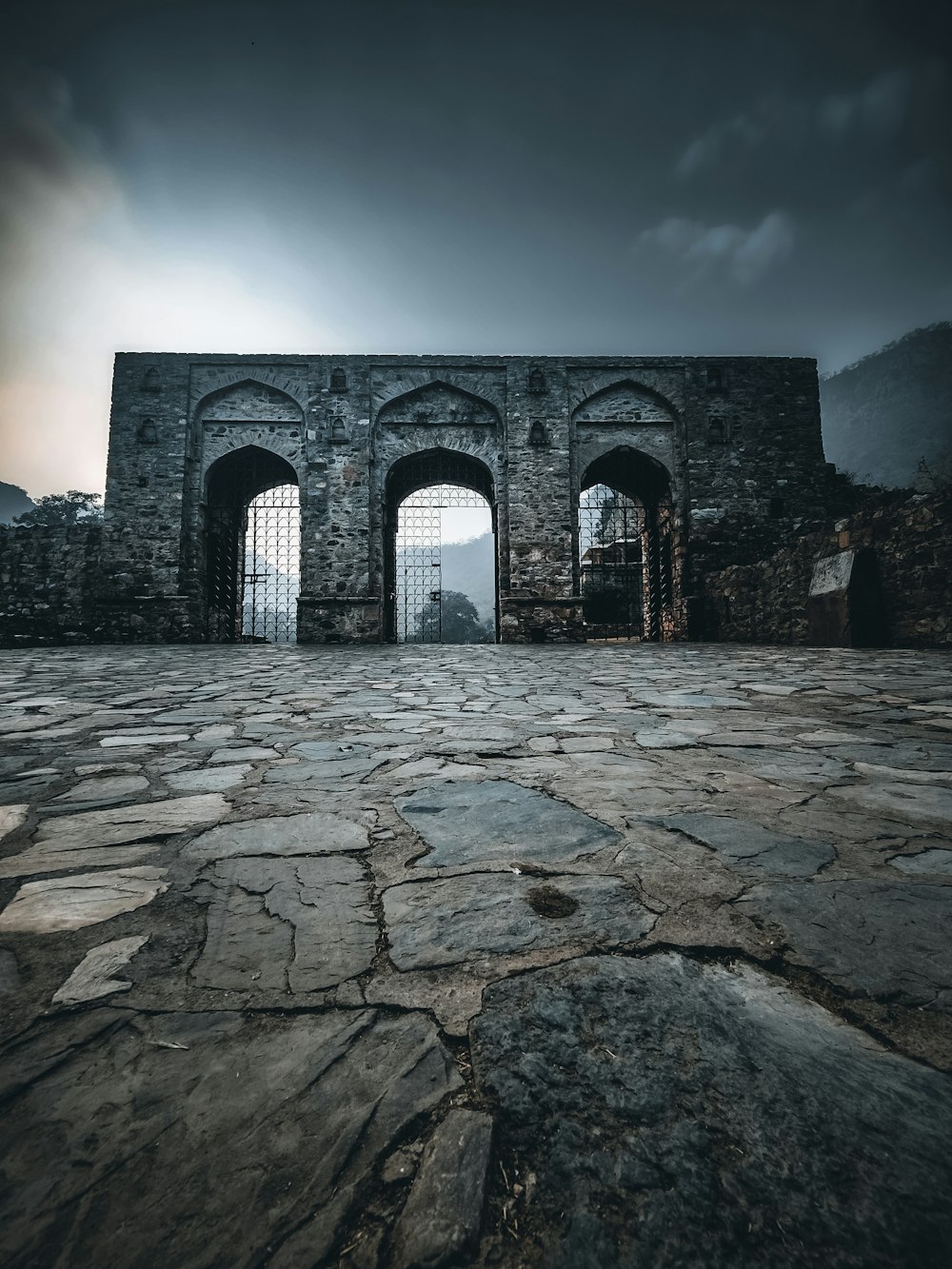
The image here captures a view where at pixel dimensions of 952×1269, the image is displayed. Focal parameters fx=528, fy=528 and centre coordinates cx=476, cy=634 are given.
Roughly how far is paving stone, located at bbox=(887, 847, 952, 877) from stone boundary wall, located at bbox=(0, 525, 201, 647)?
12.9m

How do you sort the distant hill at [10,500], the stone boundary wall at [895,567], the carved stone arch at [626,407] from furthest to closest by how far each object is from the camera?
1. the distant hill at [10,500]
2. the carved stone arch at [626,407]
3. the stone boundary wall at [895,567]

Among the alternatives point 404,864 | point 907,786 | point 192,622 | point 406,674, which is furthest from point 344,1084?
point 192,622

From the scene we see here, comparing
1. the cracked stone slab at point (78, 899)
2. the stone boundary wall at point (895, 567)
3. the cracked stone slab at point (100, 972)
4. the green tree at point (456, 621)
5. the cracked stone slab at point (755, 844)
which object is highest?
the green tree at point (456, 621)

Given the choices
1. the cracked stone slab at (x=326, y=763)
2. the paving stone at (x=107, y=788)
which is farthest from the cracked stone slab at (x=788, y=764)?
the paving stone at (x=107, y=788)

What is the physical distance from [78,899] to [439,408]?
12.8 m

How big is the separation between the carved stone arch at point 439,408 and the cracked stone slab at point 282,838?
→ 12.3m

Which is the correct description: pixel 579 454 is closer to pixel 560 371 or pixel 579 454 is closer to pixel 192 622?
pixel 560 371

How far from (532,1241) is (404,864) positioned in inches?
29.1

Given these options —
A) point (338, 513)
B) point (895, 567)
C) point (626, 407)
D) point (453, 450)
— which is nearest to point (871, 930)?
point (895, 567)

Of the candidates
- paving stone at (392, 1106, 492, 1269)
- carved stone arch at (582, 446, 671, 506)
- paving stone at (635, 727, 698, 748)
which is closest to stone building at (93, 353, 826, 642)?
carved stone arch at (582, 446, 671, 506)

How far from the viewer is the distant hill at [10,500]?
68.5 metres

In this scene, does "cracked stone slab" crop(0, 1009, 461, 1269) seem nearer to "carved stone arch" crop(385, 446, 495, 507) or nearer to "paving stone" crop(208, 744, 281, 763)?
"paving stone" crop(208, 744, 281, 763)

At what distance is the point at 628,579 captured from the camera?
15047 millimetres

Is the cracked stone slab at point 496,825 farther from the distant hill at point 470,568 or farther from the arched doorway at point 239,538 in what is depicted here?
the distant hill at point 470,568
